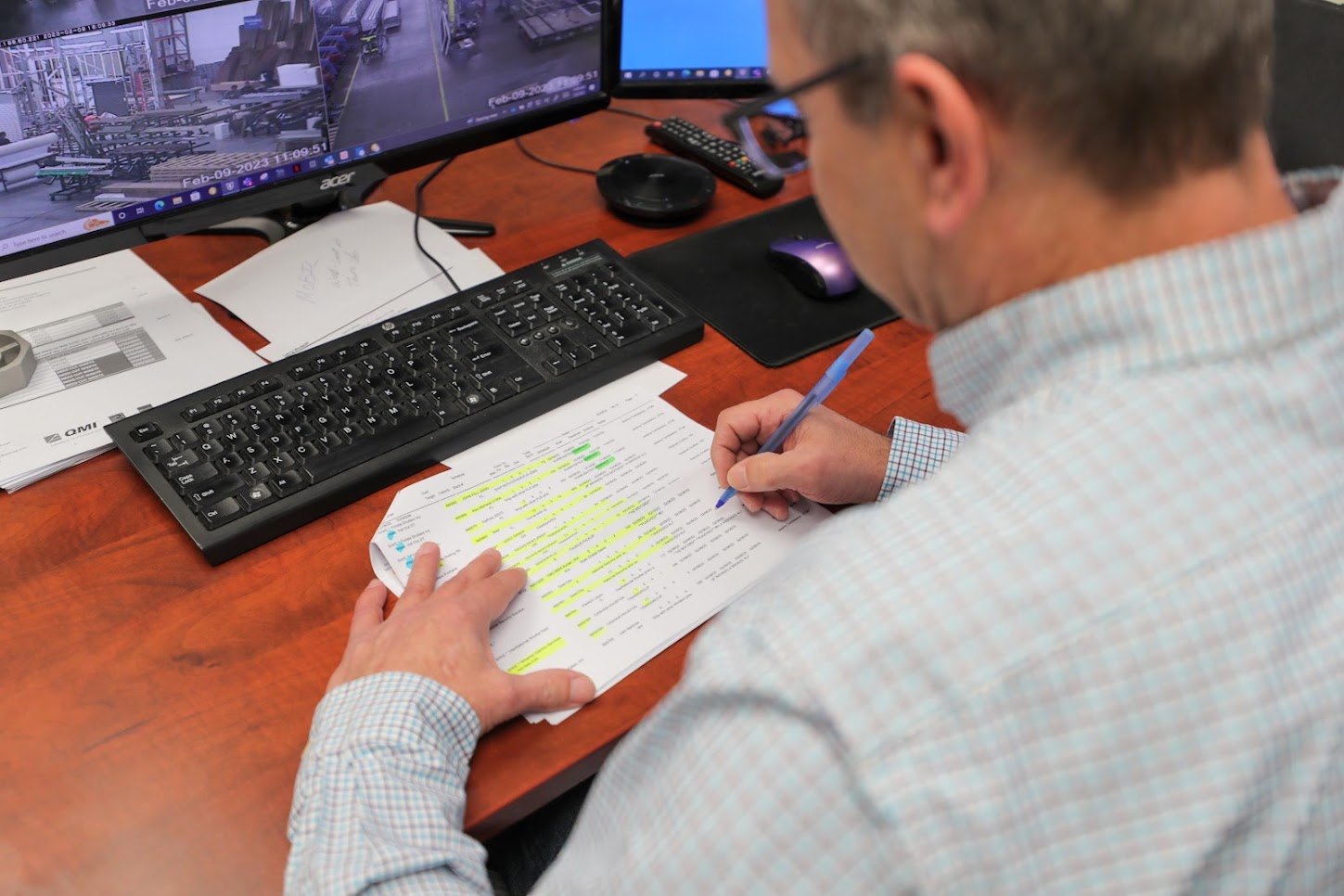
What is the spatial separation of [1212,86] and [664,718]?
1.28ft

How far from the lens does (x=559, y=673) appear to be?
696mm

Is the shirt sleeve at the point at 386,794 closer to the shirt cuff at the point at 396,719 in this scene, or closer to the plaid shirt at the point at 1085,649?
the shirt cuff at the point at 396,719

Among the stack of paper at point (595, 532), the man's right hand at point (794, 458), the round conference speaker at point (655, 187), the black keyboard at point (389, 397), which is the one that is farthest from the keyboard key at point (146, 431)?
the round conference speaker at point (655, 187)

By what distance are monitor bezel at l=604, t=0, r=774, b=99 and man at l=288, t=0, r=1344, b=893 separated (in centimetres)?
68

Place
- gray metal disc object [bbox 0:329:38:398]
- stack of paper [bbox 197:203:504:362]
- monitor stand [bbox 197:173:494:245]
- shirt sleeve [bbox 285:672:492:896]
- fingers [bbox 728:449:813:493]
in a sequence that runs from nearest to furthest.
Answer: shirt sleeve [bbox 285:672:492:896] < fingers [bbox 728:449:813:493] < gray metal disc object [bbox 0:329:38:398] < stack of paper [bbox 197:203:504:362] < monitor stand [bbox 197:173:494:245]

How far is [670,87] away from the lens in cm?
122

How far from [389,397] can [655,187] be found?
481mm

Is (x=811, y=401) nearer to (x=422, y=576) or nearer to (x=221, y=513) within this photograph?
(x=422, y=576)

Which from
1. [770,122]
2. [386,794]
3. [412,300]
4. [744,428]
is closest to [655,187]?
[412,300]

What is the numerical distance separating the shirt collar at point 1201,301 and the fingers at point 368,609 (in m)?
0.48

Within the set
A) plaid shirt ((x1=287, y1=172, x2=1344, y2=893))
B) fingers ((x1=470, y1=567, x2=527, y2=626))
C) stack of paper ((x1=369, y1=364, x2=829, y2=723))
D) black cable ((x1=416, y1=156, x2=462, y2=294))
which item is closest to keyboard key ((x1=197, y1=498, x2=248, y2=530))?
stack of paper ((x1=369, y1=364, x2=829, y2=723))

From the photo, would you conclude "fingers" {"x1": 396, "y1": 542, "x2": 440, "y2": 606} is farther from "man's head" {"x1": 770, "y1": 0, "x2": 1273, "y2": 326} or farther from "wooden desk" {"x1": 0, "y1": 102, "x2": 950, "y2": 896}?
"man's head" {"x1": 770, "y1": 0, "x2": 1273, "y2": 326}

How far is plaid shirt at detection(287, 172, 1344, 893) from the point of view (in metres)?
0.44

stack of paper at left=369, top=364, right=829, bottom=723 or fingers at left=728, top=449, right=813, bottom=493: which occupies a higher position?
fingers at left=728, top=449, right=813, bottom=493
